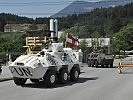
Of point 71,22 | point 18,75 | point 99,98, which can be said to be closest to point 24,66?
point 18,75

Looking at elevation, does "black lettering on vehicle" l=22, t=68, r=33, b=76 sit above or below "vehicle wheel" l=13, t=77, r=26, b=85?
above

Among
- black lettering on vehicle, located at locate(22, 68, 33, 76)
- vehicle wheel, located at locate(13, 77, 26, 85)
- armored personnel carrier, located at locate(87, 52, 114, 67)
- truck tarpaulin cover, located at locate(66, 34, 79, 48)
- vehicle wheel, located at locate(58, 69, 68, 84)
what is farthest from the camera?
armored personnel carrier, located at locate(87, 52, 114, 67)

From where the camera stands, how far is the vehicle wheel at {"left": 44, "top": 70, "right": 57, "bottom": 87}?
61.4ft

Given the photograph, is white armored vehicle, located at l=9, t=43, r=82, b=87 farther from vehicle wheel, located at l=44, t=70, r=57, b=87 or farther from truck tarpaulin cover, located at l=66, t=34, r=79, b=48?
truck tarpaulin cover, located at l=66, t=34, r=79, b=48

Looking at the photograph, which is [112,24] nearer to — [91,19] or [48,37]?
[91,19]

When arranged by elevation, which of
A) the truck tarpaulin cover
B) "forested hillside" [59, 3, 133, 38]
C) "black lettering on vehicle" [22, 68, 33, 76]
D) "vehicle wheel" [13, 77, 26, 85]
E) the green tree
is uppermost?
"forested hillside" [59, 3, 133, 38]

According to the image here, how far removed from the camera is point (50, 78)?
18.9 meters

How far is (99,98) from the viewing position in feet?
47.6

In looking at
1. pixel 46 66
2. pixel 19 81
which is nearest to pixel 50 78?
pixel 46 66

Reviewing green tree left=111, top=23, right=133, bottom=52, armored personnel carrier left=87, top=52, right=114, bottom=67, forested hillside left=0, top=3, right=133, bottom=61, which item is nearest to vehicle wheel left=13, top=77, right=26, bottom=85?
armored personnel carrier left=87, top=52, right=114, bottom=67

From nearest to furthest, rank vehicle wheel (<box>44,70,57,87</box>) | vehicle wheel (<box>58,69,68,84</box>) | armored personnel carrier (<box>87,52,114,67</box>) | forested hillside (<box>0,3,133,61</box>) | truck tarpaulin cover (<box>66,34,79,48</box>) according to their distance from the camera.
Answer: vehicle wheel (<box>44,70,57,87</box>), vehicle wheel (<box>58,69,68,84</box>), truck tarpaulin cover (<box>66,34,79,48</box>), armored personnel carrier (<box>87,52,114,67</box>), forested hillside (<box>0,3,133,61</box>)

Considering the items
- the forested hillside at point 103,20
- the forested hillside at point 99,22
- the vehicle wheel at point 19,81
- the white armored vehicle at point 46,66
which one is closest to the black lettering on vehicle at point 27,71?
the white armored vehicle at point 46,66

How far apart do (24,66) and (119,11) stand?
17969 cm

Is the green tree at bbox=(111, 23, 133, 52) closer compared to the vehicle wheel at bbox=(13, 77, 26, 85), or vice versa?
the vehicle wheel at bbox=(13, 77, 26, 85)
